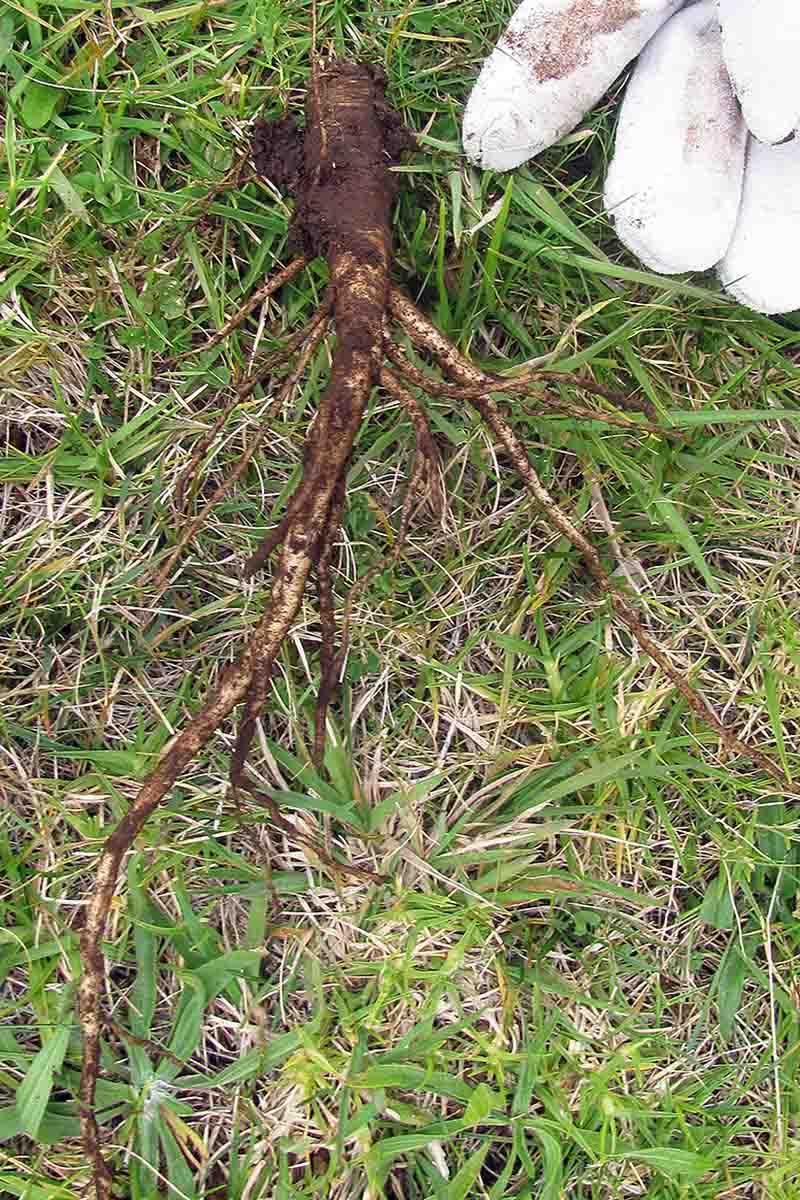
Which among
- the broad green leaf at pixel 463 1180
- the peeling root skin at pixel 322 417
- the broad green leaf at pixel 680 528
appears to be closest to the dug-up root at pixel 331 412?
the peeling root skin at pixel 322 417

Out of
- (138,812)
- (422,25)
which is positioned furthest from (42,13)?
(138,812)

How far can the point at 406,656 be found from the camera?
1.14 meters

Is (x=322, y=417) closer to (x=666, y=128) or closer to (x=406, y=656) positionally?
(x=406, y=656)

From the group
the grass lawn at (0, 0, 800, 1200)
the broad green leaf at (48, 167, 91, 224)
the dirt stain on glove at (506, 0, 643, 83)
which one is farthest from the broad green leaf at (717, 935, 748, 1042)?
the broad green leaf at (48, 167, 91, 224)

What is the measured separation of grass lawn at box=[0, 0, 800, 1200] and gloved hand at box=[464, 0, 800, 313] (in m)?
0.05

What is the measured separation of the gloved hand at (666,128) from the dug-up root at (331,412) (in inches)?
6.1

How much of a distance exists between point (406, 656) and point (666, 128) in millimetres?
708

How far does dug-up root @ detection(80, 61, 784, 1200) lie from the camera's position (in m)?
0.98

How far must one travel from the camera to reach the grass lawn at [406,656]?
1.08 metres

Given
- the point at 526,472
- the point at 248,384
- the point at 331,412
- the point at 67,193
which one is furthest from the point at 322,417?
the point at 67,193

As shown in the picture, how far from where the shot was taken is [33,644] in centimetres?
113

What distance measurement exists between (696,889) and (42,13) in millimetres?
1384

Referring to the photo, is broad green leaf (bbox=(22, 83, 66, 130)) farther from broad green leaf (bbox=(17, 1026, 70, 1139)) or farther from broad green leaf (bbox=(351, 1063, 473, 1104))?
broad green leaf (bbox=(351, 1063, 473, 1104))

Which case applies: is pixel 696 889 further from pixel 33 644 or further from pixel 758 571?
pixel 33 644
